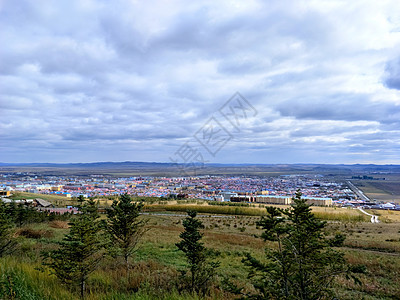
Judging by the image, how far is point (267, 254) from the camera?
12.6 feet

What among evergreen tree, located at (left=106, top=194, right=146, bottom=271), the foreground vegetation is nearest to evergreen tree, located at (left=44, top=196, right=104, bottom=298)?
the foreground vegetation

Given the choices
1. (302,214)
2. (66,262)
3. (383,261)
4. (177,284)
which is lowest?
(383,261)

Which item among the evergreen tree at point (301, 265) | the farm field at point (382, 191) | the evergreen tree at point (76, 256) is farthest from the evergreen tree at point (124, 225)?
the farm field at point (382, 191)

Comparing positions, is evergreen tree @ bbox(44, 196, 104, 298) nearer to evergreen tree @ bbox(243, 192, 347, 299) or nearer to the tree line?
the tree line

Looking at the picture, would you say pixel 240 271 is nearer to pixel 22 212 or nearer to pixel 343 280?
pixel 343 280

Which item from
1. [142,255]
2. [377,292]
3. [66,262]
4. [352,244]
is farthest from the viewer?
[352,244]

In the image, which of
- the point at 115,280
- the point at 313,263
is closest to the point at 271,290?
the point at 313,263

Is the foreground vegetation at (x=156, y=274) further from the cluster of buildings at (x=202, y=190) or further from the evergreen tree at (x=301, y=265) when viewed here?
the cluster of buildings at (x=202, y=190)

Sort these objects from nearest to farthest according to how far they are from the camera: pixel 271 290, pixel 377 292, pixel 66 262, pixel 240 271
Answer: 1. pixel 271 290
2. pixel 66 262
3. pixel 377 292
4. pixel 240 271

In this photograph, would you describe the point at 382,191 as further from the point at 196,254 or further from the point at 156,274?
the point at 196,254

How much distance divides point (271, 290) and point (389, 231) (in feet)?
85.3

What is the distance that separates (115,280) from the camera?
6.29 metres

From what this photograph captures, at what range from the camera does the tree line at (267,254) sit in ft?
11.6

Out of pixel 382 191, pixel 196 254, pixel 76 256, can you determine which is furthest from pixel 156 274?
pixel 382 191
